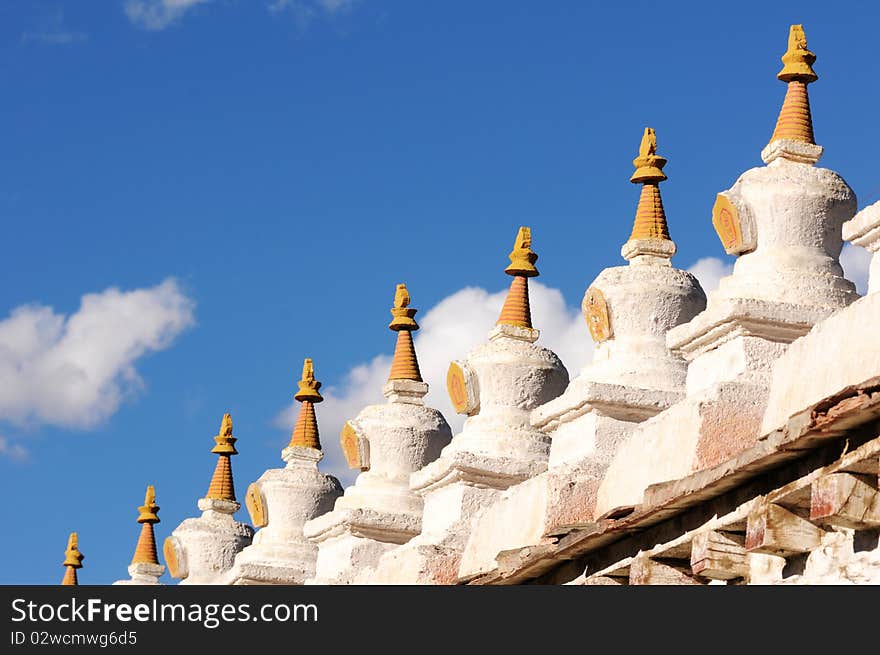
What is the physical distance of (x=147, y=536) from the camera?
27391 millimetres

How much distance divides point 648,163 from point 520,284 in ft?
6.63

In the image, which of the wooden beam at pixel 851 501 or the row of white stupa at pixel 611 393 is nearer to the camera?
the wooden beam at pixel 851 501

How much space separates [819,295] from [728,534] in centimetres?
273

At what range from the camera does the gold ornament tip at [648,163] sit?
1695 centimetres

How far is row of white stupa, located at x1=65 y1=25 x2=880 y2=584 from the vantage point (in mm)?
14258

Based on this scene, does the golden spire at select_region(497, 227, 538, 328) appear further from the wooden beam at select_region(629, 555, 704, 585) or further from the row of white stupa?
the wooden beam at select_region(629, 555, 704, 585)

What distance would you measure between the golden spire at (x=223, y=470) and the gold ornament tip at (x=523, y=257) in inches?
285

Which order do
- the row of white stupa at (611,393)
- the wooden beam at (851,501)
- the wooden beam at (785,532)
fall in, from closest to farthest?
the wooden beam at (851,501) < the wooden beam at (785,532) < the row of white stupa at (611,393)

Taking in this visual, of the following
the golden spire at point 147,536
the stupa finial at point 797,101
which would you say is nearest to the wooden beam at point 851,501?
the stupa finial at point 797,101

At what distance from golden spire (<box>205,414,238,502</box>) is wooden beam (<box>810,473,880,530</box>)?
45.9 ft

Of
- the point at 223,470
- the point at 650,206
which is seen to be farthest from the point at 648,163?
the point at 223,470

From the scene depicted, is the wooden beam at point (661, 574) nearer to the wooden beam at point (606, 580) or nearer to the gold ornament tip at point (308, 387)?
the wooden beam at point (606, 580)

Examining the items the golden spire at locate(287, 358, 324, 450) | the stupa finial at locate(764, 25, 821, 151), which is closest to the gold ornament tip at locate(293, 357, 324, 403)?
the golden spire at locate(287, 358, 324, 450)
